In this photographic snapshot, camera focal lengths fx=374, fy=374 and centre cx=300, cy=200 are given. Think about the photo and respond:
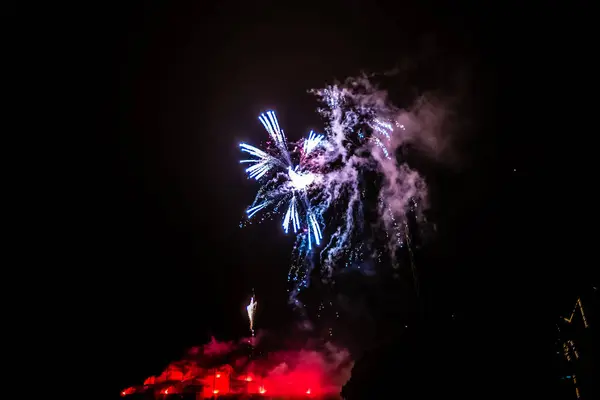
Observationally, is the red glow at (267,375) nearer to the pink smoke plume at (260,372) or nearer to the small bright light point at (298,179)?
the pink smoke plume at (260,372)

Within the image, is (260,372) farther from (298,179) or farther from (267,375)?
(298,179)

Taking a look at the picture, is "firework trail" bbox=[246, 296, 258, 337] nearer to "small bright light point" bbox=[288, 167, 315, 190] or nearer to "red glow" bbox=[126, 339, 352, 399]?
"red glow" bbox=[126, 339, 352, 399]

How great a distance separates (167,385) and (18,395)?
15.3 m

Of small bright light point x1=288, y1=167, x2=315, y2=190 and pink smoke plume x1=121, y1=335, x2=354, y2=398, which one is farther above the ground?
small bright light point x1=288, y1=167, x2=315, y2=190

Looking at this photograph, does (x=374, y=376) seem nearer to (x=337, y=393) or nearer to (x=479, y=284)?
(x=479, y=284)

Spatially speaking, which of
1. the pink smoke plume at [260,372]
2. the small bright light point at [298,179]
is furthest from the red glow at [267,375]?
the small bright light point at [298,179]

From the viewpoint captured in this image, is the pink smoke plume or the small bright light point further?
the pink smoke plume

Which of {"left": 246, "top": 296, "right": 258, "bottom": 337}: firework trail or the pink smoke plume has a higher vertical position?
{"left": 246, "top": 296, "right": 258, "bottom": 337}: firework trail

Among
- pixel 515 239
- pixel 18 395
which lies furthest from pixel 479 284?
pixel 18 395

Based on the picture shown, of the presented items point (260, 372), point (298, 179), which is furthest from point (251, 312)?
point (298, 179)

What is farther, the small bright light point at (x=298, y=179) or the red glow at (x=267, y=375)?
the red glow at (x=267, y=375)

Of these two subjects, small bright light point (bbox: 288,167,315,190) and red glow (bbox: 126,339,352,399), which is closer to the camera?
small bright light point (bbox: 288,167,315,190)

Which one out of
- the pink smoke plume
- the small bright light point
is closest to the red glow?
the pink smoke plume

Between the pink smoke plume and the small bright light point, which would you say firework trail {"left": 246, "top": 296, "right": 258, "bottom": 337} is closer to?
the pink smoke plume
